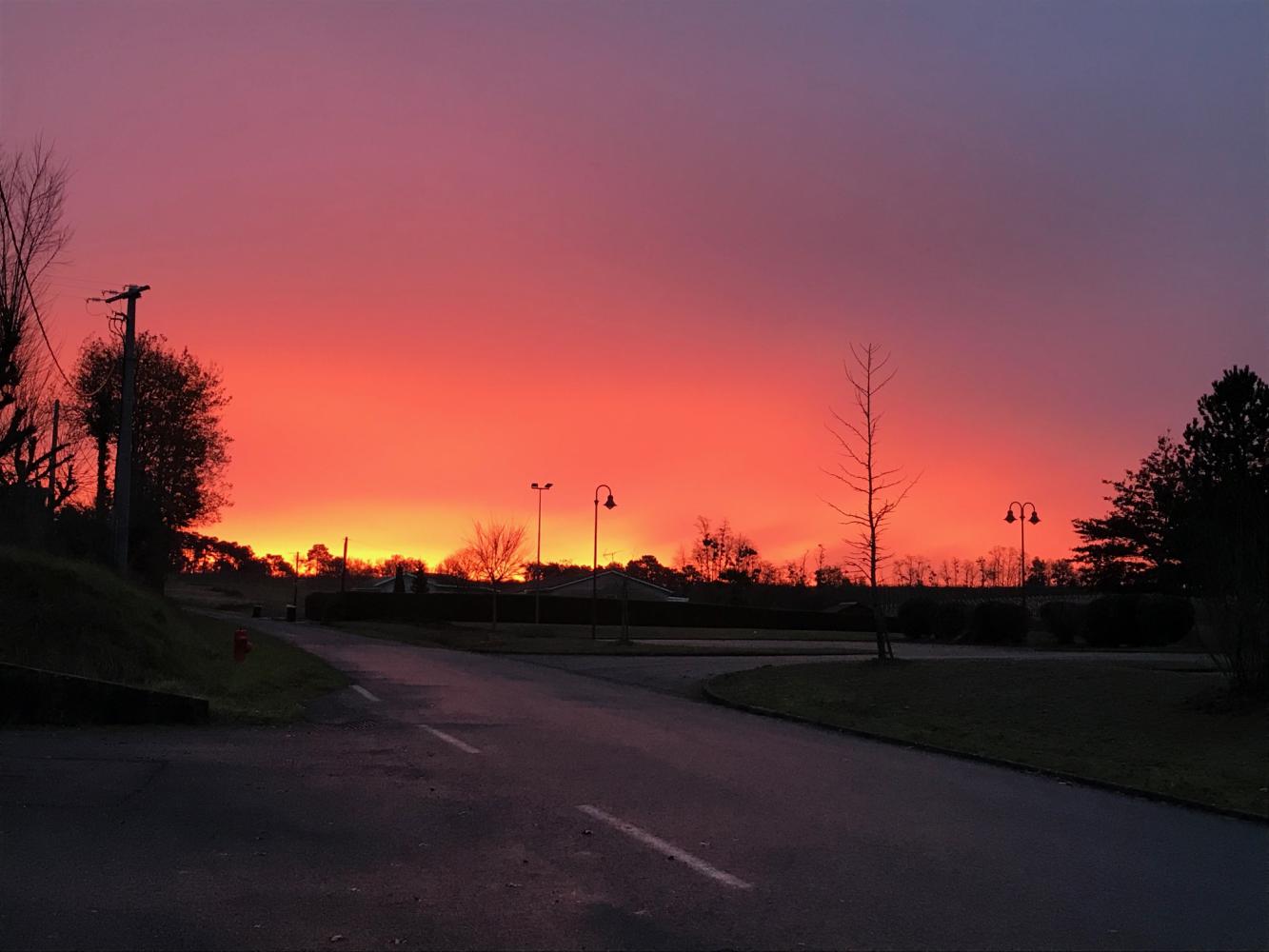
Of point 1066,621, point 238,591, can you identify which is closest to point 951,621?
point 1066,621

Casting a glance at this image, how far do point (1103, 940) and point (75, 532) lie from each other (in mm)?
31103

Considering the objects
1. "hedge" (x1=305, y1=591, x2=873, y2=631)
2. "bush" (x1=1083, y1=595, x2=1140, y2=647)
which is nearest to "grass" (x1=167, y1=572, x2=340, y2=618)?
"hedge" (x1=305, y1=591, x2=873, y2=631)

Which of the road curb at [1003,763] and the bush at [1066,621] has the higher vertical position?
the bush at [1066,621]

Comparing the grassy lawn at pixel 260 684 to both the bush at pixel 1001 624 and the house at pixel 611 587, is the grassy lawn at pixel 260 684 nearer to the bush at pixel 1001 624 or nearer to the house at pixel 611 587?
the bush at pixel 1001 624

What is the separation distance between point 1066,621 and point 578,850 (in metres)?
42.7

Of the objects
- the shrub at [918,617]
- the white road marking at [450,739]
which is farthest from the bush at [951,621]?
the white road marking at [450,739]

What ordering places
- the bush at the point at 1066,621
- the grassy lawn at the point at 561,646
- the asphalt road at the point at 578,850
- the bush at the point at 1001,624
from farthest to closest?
the bush at the point at 1001,624, the bush at the point at 1066,621, the grassy lawn at the point at 561,646, the asphalt road at the point at 578,850

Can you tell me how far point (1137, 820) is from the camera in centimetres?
920

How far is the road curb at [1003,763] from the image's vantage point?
31.8 ft

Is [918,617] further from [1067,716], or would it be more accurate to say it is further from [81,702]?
[81,702]

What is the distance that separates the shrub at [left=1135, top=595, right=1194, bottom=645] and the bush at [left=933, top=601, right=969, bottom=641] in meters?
8.72

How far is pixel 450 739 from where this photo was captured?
13.2m

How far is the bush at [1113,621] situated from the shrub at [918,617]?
29.9ft

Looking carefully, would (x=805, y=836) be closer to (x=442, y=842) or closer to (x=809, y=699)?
(x=442, y=842)
